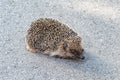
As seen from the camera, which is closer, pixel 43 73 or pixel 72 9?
pixel 43 73

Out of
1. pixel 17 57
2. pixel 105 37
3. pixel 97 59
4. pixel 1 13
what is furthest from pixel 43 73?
pixel 1 13

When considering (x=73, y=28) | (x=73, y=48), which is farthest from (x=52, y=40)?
(x=73, y=28)

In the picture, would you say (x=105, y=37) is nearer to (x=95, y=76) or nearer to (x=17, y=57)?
(x=95, y=76)
